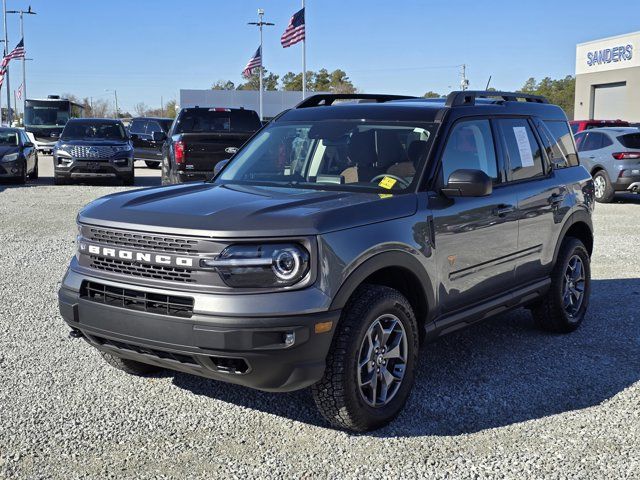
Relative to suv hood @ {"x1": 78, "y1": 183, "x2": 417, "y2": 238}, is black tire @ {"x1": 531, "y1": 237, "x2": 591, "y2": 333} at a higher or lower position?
lower

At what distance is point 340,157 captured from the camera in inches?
202

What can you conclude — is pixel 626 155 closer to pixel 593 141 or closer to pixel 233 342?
pixel 593 141

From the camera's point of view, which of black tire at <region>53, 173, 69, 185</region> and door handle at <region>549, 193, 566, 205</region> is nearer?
door handle at <region>549, 193, 566, 205</region>

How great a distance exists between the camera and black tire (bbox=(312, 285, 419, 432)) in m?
3.99

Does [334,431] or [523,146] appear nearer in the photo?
[334,431]

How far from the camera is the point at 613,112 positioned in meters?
45.8

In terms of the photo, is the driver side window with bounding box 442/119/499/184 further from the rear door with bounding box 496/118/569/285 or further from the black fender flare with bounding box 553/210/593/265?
the black fender flare with bounding box 553/210/593/265

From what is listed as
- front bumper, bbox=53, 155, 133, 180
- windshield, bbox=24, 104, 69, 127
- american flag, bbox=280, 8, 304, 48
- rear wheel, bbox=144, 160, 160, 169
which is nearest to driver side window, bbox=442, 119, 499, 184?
front bumper, bbox=53, 155, 133, 180

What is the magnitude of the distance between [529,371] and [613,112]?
1742 inches

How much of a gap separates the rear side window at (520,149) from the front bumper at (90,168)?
49.2 feet

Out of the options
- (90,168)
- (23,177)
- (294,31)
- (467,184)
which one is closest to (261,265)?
(467,184)

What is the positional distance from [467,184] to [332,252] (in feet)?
3.86

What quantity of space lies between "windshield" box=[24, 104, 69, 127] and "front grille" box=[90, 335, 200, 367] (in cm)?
3477

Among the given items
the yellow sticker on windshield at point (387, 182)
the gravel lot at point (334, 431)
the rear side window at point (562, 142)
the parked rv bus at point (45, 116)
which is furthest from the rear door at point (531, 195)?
the parked rv bus at point (45, 116)
